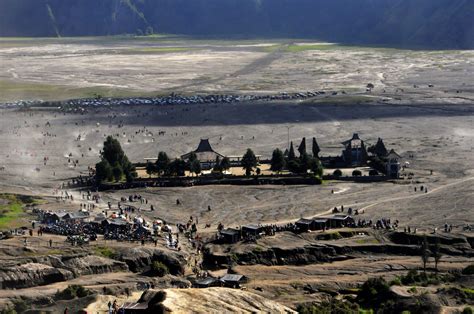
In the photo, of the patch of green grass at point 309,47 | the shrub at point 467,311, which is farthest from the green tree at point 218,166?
the patch of green grass at point 309,47

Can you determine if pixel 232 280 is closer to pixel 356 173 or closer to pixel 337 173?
pixel 337 173

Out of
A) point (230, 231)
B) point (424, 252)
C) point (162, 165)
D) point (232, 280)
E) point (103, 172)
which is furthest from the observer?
point (162, 165)

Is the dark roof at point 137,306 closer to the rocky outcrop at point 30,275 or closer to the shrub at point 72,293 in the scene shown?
the shrub at point 72,293

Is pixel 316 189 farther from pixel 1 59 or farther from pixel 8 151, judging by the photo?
pixel 1 59

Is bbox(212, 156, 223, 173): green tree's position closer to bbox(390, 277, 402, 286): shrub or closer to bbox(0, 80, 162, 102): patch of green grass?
bbox(390, 277, 402, 286): shrub

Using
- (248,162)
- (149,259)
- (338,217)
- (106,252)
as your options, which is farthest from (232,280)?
(248,162)

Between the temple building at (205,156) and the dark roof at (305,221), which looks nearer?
the dark roof at (305,221)

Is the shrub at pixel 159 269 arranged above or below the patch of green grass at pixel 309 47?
below
